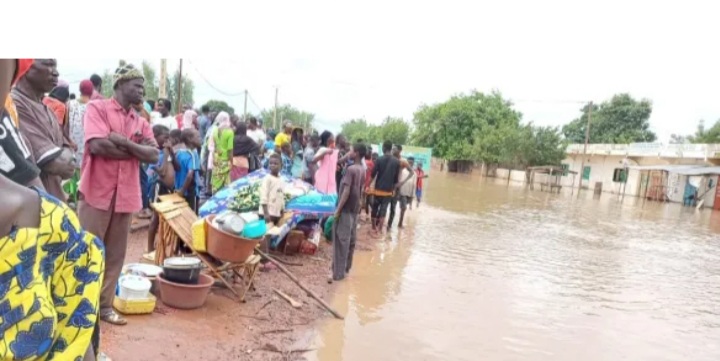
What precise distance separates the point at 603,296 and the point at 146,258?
6187 mm

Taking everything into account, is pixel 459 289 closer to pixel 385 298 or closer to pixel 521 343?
pixel 385 298

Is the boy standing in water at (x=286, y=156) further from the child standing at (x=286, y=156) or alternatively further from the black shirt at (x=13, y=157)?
the black shirt at (x=13, y=157)

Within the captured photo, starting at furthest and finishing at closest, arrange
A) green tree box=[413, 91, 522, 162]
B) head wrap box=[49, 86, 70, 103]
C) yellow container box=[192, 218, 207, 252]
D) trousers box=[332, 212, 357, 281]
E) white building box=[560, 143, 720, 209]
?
green tree box=[413, 91, 522, 162]
white building box=[560, 143, 720, 209]
trousers box=[332, 212, 357, 281]
head wrap box=[49, 86, 70, 103]
yellow container box=[192, 218, 207, 252]

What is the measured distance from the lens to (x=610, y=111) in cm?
5159

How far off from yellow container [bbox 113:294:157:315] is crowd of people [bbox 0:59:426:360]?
0.62ft

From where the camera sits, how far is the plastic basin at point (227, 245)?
4574mm

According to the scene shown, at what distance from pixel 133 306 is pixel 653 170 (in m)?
36.1

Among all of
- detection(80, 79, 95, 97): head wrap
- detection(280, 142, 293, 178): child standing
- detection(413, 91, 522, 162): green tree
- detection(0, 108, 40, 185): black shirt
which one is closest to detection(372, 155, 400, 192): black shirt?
detection(280, 142, 293, 178): child standing

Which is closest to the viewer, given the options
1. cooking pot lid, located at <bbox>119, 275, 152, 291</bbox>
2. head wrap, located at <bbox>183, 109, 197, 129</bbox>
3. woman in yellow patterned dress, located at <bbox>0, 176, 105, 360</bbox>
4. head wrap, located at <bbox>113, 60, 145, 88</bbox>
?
woman in yellow patterned dress, located at <bbox>0, 176, 105, 360</bbox>

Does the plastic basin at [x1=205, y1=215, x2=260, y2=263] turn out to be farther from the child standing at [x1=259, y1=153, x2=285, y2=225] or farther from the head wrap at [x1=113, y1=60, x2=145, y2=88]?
the child standing at [x1=259, y1=153, x2=285, y2=225]

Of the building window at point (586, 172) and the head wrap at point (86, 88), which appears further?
the building window at point (586, 172)

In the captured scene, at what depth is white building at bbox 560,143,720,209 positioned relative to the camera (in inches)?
1193

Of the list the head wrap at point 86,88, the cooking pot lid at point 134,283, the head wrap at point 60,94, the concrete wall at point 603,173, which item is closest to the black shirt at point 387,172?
the head wrap at point 86,88

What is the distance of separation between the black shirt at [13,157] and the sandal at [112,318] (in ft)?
8.27
